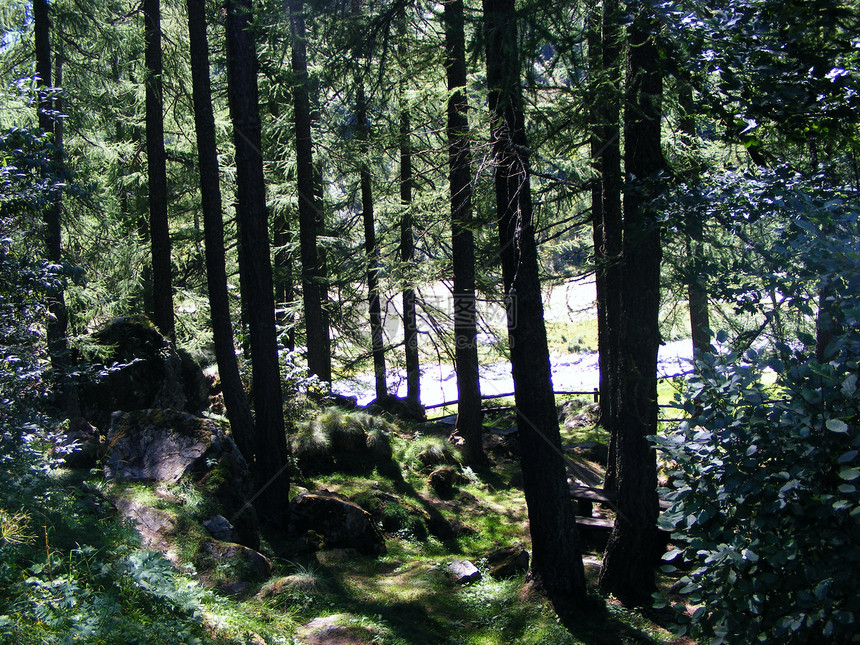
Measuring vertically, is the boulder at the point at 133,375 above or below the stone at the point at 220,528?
Answer: above

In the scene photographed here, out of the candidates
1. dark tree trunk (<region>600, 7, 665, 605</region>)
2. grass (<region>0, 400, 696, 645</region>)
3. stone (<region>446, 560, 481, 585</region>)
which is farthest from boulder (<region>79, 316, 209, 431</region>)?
dark tree trunk (<region>600, 7, 665, 605</region>)

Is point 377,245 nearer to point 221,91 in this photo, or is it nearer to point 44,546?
point 221,91

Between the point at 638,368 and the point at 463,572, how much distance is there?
3.16 meters

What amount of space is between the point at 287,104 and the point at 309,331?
518 centimetres

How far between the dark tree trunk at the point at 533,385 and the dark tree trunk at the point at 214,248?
204 inches

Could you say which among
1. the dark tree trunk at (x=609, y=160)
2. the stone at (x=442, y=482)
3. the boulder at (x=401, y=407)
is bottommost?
the stone at (x=442, y=482)

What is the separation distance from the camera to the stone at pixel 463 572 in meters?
7.31

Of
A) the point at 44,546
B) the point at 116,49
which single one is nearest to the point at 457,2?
the point at 44,546

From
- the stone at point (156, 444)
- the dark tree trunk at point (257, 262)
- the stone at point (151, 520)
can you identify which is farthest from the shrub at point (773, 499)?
the dark tree trunk at point (257, 262)

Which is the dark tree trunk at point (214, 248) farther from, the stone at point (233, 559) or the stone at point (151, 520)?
the stone at point (233, 559)

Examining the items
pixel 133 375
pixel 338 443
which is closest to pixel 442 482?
pixel 338 443

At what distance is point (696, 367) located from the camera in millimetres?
3371

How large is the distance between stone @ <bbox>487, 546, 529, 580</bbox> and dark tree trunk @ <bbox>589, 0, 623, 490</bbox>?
160cm

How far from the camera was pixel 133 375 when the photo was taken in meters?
10.4
